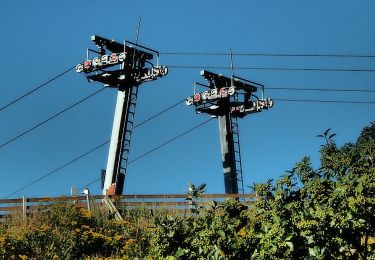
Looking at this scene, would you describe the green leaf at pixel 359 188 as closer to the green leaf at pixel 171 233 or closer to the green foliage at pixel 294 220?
the green foliage at pixel 294 220

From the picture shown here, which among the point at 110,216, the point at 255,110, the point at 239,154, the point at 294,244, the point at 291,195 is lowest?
the point at 294,244

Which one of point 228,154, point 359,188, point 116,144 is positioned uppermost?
point 228,154

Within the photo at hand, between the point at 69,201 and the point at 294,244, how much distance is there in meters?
15.2

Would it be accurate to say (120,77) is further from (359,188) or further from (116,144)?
(359,188)

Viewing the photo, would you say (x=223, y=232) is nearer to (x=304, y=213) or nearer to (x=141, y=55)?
(x=304, y=213)

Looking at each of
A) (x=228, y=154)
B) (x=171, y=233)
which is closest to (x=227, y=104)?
(x=228, y=154)

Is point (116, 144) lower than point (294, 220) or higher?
higher

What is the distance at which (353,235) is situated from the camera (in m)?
5.70

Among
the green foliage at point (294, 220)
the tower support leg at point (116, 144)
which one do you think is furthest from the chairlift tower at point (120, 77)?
the green foliage at point (294, 220)

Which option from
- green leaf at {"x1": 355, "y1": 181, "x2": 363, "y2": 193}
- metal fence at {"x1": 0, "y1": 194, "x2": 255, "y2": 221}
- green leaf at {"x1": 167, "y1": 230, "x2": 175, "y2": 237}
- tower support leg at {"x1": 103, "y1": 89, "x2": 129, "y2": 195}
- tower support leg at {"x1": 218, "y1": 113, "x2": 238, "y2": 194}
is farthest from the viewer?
tower support leg at {"x1": 218, "y1": 113, "x2": 238, "y2": 194}

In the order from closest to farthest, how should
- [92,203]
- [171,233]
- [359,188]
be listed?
[359,188], [171,233], [92,203]

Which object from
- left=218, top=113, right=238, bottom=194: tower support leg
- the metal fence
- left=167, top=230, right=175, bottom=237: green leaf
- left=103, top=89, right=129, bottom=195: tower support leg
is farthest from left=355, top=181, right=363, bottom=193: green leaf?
left=218, top=113, right=238, bottom=194: tower support leg

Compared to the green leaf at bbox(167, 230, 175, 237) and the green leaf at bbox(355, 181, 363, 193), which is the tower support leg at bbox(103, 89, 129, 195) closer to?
the green leaf at bbox(167, 230, 175, 237)

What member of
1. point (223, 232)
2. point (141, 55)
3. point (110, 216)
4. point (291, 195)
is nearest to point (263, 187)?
point (291, 195)
